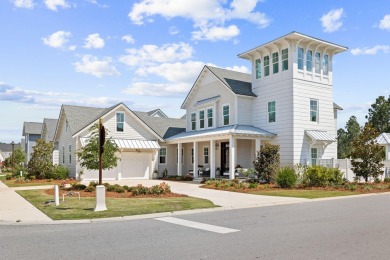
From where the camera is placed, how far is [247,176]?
2573 centimetres

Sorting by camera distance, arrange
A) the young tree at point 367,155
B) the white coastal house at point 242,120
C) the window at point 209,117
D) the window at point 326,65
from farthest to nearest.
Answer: the window at point 209,117 → the window at point 326,65 → the white coastal house at point 242,120 → the young tree at point 367,155

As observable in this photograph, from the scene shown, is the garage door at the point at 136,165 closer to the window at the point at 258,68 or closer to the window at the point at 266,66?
the window at the point at 258,68

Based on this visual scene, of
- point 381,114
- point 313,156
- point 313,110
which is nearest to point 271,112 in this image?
point 313,110

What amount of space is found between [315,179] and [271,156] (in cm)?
299

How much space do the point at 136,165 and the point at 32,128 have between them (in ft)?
115

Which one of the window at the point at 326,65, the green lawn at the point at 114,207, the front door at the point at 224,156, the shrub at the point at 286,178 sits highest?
the window at the point at 326,65

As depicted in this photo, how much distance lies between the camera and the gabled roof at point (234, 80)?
2845cm

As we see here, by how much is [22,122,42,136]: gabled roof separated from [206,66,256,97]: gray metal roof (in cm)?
3844

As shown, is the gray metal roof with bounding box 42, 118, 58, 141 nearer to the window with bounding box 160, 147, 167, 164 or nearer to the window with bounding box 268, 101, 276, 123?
the window with bounding box 160, 147, 167, 164

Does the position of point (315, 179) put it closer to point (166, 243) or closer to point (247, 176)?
point (247, 176)

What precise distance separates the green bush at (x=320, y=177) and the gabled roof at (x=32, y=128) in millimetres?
48308

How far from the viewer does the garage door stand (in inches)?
1219

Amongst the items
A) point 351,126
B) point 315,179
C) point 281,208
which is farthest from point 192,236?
point 351,126

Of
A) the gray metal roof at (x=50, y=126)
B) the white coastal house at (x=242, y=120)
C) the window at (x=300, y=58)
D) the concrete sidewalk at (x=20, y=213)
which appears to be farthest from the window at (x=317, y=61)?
the gray metal roof at (x=50, y=126)
